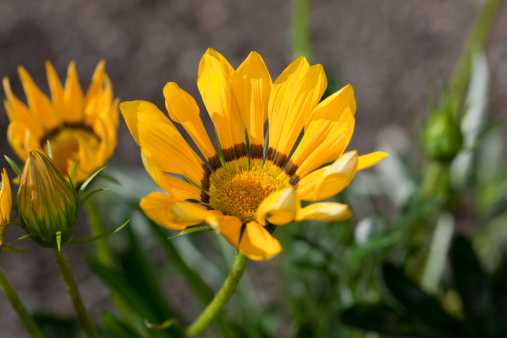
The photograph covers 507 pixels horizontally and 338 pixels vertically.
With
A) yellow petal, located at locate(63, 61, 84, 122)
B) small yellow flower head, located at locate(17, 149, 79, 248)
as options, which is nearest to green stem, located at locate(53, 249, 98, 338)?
small yellow flower head, located at locate(17, 149, 79, 248)

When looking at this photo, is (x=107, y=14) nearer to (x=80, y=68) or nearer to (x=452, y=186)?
(x=80, y=68)

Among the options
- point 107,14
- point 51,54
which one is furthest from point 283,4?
point 51,54

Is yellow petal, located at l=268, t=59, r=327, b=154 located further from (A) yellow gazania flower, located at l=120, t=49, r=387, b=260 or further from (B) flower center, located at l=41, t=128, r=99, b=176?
(B) flower center, located at l=41, t=128, r=99, b=176

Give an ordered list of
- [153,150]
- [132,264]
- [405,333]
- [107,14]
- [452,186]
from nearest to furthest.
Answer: [153,150], [405,333], [132,264], [452,186], [107,14]

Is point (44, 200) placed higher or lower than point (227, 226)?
higher

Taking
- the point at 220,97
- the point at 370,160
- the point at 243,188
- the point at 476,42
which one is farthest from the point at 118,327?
the point at 476,42

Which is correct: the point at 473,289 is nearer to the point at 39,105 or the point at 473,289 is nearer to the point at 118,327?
the point at 118,327
